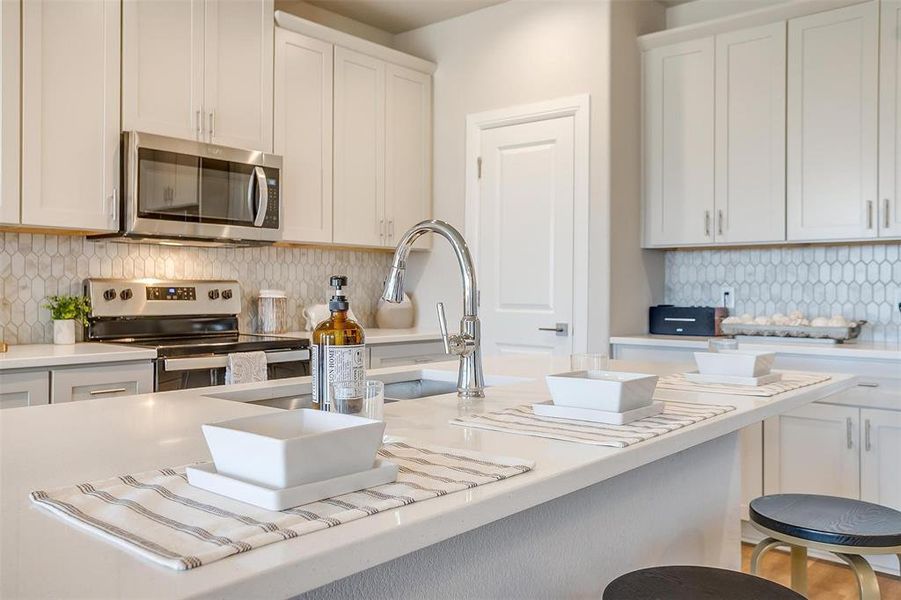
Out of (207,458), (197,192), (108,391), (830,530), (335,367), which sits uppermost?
(197,192)

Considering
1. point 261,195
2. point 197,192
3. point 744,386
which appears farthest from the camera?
point 261,195

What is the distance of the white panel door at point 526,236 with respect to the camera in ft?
13.3

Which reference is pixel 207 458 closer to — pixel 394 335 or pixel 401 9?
pixel 394 335

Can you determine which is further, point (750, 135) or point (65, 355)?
point (750, 135)

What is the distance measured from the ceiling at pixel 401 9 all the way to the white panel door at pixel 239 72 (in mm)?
739

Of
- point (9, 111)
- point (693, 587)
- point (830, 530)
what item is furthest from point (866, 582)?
point (9, 111)

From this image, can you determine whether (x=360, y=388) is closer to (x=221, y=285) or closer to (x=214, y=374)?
(x=214, y=374)

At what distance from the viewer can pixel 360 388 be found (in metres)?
1.15

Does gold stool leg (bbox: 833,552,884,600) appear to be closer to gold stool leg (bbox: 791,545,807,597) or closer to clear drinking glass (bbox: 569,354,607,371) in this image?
gold stool leg (bbox: 791,545,807,597)

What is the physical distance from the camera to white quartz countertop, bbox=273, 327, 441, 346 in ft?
12.6

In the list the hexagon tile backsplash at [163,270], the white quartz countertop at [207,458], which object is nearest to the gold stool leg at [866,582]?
the white quartz countertop at [207,458]

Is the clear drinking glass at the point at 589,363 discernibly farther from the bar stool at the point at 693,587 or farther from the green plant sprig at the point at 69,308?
the green plant sprig at the point at 69,308

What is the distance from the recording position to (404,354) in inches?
159

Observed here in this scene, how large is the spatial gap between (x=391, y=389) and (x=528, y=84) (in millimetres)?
2628
